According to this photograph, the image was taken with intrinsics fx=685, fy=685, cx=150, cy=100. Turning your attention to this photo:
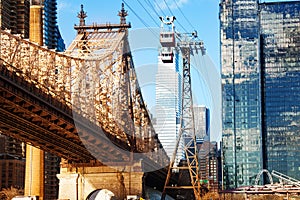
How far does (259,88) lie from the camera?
536 ft

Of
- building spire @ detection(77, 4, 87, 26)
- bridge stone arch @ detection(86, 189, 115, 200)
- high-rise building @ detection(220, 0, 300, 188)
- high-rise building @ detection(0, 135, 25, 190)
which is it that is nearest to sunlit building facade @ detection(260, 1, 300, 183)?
high-rise building @ detection(220, 0, 300, 188)

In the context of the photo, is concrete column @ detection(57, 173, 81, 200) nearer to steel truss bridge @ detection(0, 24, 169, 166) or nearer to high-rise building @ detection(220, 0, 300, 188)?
steel truss bridge @ detection(0, 24, 169, 166)

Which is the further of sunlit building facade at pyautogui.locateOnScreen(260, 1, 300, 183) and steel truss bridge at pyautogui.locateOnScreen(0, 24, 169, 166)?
sunlit building facade at pyautogui.locateOnScreen(260, 1, 300, 183)

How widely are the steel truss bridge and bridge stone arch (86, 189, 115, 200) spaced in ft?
11.2

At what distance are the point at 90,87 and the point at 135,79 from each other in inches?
477

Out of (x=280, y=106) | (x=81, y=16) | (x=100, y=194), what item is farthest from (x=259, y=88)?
(x=100, y=194)

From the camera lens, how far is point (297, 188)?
311ft

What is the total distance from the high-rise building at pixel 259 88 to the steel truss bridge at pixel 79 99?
69.5 metres

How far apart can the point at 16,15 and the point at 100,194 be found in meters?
95.4

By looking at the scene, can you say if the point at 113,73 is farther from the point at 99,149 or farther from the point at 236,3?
the point at 236,3

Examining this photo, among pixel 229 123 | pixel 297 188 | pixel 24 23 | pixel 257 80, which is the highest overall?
pixel 24 23

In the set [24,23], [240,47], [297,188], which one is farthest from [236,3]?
[297,188]

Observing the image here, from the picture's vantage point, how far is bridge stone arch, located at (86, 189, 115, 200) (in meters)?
73.9

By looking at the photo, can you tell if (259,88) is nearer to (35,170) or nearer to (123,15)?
(123,15)
